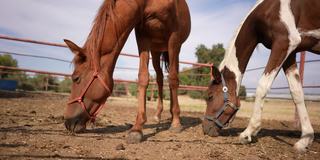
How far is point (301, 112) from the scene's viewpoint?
3.22 m

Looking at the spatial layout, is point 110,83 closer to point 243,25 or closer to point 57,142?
point 57,142

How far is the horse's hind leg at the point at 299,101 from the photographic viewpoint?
9.78 feet

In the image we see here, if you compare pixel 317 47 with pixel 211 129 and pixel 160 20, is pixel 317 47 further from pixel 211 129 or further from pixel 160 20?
pixel 160 20

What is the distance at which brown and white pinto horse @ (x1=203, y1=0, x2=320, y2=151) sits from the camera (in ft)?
9.77

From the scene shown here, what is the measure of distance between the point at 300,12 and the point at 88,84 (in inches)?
101

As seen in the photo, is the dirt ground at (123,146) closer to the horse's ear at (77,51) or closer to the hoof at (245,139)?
the hoof at (245,139)

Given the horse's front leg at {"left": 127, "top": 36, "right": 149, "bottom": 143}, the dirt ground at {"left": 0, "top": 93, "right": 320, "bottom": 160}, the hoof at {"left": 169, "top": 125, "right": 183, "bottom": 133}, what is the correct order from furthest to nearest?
the hoof at {"left": 169, "top": 125, "right": 183, "bottom": 133} → the horse's front leg at {"left": 127, "top": 36, "right": 149, "bottom": 143} → the dirt ground at {"left": 0, "top": 93, "right": 320, "bottom": 160}

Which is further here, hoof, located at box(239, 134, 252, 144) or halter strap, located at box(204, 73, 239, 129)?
halter strap, located at box(204, 73, 239, 129)

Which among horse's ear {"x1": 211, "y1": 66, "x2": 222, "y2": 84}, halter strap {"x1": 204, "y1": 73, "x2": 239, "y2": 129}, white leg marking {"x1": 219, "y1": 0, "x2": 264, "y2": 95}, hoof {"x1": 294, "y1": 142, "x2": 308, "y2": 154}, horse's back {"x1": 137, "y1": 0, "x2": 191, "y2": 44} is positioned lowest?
hoof {"x1": 294, "y1": 142, "x2": 308, "y2": 154}

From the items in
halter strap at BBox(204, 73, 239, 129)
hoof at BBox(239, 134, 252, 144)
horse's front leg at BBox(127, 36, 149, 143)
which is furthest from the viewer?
halter strap at BBox(204, 73, 239, 129)

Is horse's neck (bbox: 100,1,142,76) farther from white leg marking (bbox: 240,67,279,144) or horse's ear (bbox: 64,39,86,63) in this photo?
white leg marking (bbox: 240,67,279,144)

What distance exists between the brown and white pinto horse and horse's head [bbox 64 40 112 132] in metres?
1.46

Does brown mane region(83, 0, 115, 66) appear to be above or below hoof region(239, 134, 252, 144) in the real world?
above

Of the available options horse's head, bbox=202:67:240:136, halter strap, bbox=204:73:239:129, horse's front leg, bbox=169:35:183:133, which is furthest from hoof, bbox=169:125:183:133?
halter strap, bbox=204:73:239:129
